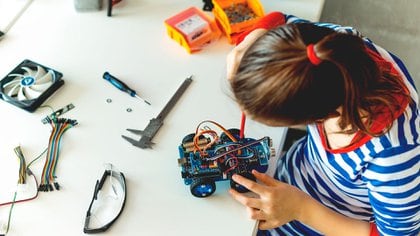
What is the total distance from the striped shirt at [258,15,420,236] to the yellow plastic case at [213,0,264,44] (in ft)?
0.86

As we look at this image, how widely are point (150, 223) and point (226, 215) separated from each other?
4.9 inches

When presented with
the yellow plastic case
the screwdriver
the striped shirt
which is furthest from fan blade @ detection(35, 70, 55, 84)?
the striped shirt

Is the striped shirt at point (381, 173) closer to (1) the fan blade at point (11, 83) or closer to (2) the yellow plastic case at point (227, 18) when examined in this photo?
(2) the yellow plastic case at point (227, 18)

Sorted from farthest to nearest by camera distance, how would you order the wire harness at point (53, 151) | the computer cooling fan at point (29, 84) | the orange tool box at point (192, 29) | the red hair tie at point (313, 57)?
1. the orange tool box at point (192, 29)
2. the computer cooling fan at point (29, 84)
3. the wire harness at point (53, 151)
4. the red hair tie at point (313, 57)

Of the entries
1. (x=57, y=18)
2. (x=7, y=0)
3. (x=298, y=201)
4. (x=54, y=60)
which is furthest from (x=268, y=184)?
(x=7, y=0)

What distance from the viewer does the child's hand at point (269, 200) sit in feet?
2.49

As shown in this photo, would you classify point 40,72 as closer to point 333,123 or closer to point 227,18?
point 227,18

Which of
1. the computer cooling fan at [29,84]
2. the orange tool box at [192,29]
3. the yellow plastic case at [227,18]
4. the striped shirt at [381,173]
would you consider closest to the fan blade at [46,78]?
the computer cooling fan at [29,84]

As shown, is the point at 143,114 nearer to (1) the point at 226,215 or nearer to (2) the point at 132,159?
(2) the point at 132,159

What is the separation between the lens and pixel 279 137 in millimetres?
867

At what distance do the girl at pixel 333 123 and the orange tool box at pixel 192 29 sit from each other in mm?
125

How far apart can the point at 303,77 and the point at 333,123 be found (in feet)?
0.71

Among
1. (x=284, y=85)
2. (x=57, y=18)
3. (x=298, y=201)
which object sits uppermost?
(x=284, y=85)

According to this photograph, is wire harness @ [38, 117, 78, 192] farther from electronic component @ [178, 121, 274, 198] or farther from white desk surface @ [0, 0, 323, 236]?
electronic component @ [178, 121, 274, 198]
